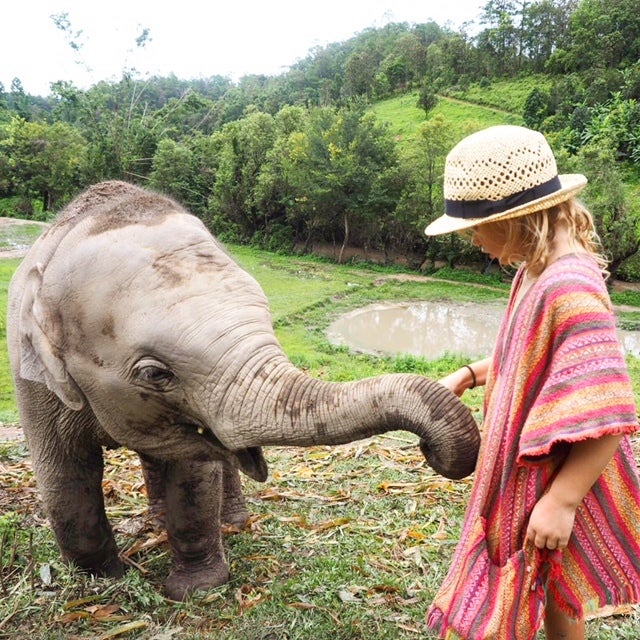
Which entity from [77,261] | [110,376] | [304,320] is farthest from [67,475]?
[304,320]

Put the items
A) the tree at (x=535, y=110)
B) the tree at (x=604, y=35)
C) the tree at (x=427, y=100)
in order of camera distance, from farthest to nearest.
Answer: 1. the tree at (x=427, y=100)
2. the tree at (x=604, y=35)
3. the tree at (x=535, y=110)

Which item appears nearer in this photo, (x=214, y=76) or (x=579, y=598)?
(x=579, y=598)

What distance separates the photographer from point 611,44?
132 ft

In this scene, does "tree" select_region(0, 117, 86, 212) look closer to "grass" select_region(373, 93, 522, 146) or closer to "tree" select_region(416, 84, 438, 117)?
"grass" select_region(373, 93, 522, 146)

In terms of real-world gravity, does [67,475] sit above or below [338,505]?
above

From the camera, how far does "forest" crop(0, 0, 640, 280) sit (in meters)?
24.3

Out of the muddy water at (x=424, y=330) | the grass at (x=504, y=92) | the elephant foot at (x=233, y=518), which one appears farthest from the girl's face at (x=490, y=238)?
the grass at (x=504, y=92)

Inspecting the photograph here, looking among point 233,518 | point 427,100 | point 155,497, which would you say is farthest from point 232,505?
point 427,100

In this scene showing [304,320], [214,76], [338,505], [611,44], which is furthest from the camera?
[214,76]

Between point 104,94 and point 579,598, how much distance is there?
39950 mm

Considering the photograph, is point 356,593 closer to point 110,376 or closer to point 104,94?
point 110,376

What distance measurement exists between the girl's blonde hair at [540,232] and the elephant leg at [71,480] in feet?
6.61

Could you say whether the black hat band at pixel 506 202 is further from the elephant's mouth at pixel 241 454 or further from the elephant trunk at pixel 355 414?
the elephant's mouth at pixel 241 454

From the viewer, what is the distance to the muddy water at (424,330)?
1509 centimetres
